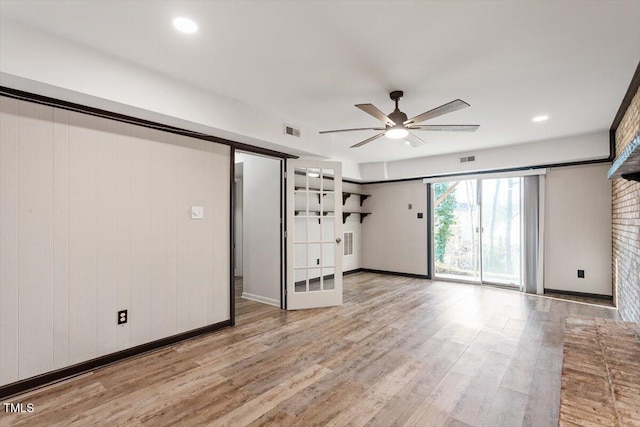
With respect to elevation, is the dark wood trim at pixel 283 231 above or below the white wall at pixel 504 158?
below

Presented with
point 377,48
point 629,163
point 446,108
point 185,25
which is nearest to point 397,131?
point 446,108

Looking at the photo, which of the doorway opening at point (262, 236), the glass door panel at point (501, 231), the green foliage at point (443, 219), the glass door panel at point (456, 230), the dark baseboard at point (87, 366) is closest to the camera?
the dark baseboard at point (87, 366)

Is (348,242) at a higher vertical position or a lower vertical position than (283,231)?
lower

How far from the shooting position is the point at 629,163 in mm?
1331

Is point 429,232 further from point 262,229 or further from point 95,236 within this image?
point 95,236

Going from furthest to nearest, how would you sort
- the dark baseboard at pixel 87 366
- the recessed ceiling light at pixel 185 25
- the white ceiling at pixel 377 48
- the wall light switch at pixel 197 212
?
the wall light switch at pixel 197 212 → the dark baseboard at pixel 87 366 → the recessed ceiling light at pixel 185 25 → the white ceiling at pixel 377 48

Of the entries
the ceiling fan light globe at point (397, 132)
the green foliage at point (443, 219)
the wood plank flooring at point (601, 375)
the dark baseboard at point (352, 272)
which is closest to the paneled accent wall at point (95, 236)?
the ceiling fan light globe at point (397, 132)

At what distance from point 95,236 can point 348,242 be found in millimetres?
5163

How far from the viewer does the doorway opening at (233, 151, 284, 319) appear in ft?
14.5

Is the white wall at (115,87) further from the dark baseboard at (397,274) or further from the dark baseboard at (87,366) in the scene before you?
the dark baseboard at (397,274)

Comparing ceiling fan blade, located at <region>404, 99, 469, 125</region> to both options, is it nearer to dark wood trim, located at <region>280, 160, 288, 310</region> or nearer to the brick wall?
the brick wall

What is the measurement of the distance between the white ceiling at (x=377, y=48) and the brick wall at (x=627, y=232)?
1.25 ft

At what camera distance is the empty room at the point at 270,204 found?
6.33ft

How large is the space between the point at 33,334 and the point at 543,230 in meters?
6.61
